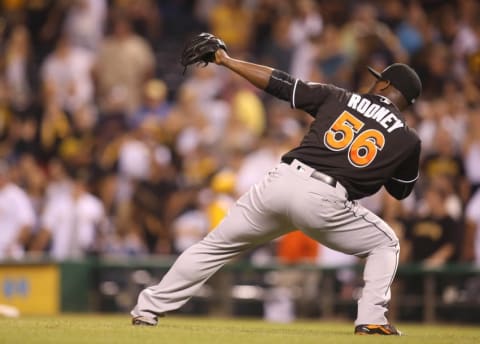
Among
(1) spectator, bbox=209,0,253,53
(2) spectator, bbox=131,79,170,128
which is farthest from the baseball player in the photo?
(1) spectator, bbox=209,0,253,53

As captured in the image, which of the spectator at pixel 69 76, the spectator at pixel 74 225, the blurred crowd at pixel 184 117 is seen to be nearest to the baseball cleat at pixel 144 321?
the blurred crowd at pixel 184 117

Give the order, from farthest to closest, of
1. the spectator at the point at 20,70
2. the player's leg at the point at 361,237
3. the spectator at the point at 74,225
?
the spectator at the point at 20,70
the spectator at the point at 74,225
the player's leg at the point at 361,237

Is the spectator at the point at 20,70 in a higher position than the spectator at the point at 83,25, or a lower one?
lower

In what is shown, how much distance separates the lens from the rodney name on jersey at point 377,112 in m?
7.05

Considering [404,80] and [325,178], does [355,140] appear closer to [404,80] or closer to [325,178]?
[325,178]

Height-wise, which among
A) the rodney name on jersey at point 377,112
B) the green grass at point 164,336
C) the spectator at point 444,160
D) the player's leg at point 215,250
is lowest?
the green grass at point 164,336

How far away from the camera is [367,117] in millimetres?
7047

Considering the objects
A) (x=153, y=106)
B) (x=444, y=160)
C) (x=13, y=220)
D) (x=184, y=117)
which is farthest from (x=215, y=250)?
(x=153, y=106)

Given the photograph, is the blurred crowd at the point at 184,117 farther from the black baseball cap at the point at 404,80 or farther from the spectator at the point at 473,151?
the black baseball cap at the point at 404,80

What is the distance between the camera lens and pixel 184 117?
15109 millimetres

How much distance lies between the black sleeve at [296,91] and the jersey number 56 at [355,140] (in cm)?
23

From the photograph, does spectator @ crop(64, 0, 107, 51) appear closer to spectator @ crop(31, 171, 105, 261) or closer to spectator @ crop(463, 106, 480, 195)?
spectator @ crop(31, 171, 105, 261)

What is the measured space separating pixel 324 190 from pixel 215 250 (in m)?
0.83

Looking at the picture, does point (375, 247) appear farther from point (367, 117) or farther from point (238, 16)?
point (238, 16)
